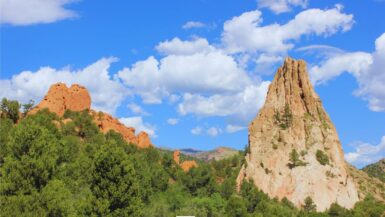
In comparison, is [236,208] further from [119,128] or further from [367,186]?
[367,186]

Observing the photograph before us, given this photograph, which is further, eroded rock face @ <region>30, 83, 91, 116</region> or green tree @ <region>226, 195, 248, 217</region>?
eroded rock face @ <region>30, 83, 91, 116</region>

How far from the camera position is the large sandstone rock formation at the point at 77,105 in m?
133

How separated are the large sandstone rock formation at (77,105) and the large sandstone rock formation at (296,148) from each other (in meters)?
35.1

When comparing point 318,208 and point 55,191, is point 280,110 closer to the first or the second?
point 318,208

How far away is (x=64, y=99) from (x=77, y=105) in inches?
157

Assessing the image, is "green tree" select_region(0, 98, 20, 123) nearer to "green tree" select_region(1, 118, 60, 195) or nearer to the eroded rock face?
the eroded rock face

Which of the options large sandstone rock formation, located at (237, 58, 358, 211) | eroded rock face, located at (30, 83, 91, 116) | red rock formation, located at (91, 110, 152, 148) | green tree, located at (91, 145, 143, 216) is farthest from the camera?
large sandstone rock formation, located at (237, 58, 358, 211)

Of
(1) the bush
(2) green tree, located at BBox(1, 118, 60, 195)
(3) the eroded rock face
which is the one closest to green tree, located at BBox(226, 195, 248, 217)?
(1) the bush

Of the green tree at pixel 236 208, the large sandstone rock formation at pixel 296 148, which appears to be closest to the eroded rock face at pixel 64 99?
the large sandstone rock formation at pixel 296 148

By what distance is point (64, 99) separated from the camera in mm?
136500

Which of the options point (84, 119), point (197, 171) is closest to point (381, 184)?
point (197, 171)

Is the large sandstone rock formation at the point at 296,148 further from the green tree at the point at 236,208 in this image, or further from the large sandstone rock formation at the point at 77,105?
the large sandstone rock formation at the point at 77,105

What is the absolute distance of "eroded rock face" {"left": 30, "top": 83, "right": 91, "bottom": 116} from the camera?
434ft

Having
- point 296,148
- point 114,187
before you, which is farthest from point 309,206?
point 114,187
